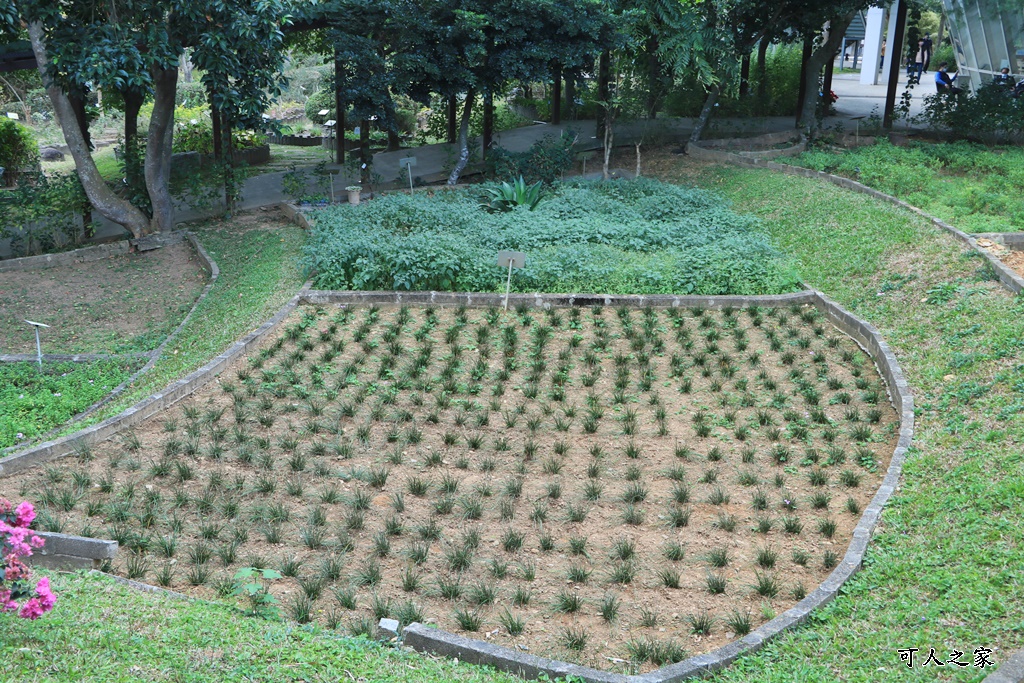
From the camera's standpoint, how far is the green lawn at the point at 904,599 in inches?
164

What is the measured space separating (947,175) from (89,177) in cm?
→ 1269

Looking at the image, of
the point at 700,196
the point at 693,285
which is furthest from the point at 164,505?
the point at 700,196

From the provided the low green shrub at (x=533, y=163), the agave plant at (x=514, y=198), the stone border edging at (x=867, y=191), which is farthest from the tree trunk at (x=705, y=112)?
the agave plant at (x=514, y=198)

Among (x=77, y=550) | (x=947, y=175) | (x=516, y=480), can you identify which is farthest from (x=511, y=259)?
(x=947, y=175)

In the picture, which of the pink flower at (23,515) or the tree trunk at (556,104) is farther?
the tree trunk at (556,104)

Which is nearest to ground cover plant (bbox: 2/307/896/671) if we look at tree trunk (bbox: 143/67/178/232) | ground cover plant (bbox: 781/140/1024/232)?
ground cover plant (bbox: 781/140/1024/232)

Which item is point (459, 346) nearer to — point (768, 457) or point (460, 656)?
point (768, 457)

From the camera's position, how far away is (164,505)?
6.20 meters

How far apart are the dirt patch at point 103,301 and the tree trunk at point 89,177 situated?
0.57 metres

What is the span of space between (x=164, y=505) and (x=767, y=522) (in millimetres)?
4057

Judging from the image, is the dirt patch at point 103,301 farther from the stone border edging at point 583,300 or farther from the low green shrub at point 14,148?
the low green shrub at point 14,148

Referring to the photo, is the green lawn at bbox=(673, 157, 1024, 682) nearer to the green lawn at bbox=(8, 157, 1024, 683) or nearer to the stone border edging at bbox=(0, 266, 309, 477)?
the green lawn at bbox=(8, 157, 1024, 683)

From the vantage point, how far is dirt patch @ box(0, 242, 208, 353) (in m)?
10.1

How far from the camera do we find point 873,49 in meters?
33.2
